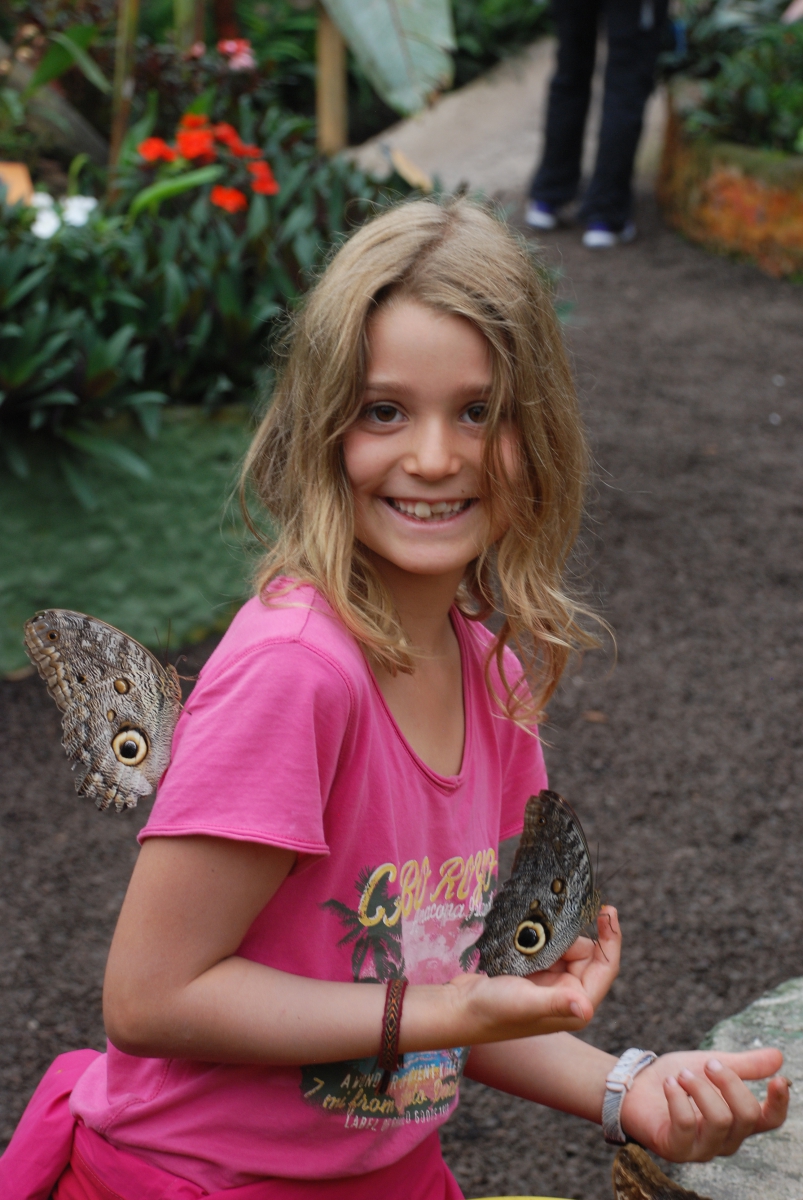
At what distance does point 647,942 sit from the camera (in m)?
2.68

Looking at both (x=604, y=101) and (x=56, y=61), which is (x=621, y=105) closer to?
(x=604, y=101)

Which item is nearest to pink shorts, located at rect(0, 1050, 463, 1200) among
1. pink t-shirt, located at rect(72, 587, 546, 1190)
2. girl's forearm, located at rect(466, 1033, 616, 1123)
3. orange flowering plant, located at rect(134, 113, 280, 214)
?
pink t-shirt, located at rect(72, 587, 546, 1190)

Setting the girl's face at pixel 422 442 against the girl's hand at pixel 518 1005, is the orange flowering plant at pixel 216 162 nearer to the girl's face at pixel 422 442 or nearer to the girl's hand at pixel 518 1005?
the girl's face at pixel 422 442

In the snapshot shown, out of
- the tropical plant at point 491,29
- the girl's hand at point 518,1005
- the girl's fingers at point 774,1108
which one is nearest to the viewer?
the girl's hand at point 518,1005

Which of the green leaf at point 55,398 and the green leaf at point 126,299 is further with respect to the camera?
the green leaf at point 126,299

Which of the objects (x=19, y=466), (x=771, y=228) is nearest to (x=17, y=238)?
(x=19, y=466)

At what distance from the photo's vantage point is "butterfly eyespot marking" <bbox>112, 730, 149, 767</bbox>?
3.87 ft

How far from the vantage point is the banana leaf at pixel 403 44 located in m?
4.11

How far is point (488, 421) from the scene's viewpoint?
1302 millimetres

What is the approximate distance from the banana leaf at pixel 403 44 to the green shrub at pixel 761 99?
3402mm

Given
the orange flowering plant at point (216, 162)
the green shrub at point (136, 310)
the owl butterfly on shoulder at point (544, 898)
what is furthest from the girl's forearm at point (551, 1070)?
the orange flowering plant at point (216, 162)

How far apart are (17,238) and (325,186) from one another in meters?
1.39

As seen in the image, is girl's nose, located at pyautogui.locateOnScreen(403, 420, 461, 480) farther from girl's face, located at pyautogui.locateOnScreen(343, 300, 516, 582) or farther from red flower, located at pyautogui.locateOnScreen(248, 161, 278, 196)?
red flower, located at pyautogui.locateOnScreen(248, 161, 278, 196)

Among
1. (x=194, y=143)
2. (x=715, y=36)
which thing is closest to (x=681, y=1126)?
(x=194, y=143)
